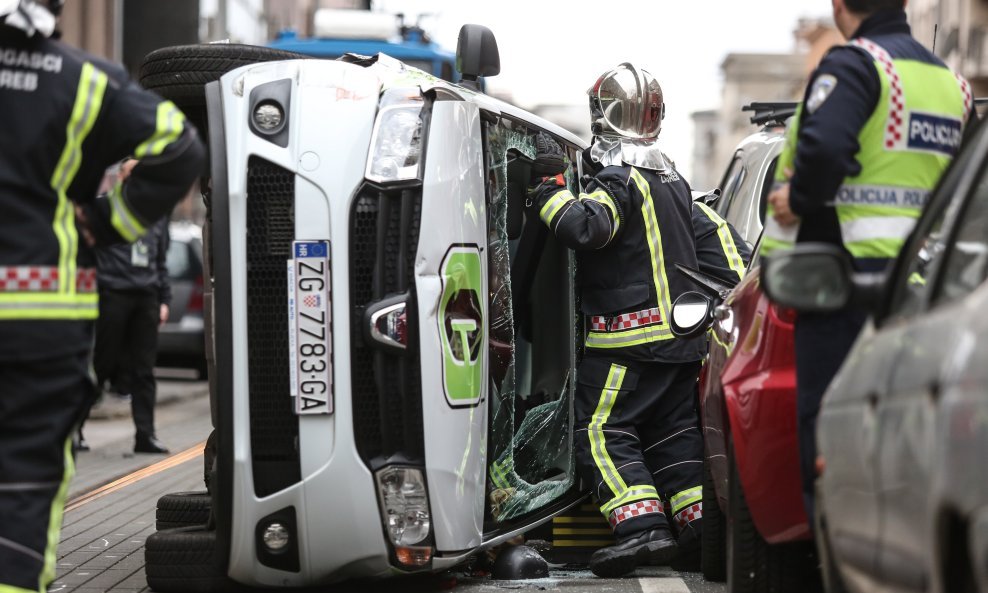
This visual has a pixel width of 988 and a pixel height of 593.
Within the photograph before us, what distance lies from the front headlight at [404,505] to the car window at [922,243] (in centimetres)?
216

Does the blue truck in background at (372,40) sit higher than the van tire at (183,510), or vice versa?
the blue truck in background at (372,40)

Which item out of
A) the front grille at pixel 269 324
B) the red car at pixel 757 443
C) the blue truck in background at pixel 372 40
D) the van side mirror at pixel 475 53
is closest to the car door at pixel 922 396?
the red car at pixel 757 443

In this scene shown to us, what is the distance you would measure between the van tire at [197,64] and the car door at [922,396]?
3.21 meters

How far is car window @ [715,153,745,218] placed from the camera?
8.77m

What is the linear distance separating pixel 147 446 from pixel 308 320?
21.3ft

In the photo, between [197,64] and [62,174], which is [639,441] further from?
[62,174]

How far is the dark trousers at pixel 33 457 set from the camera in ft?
12.9

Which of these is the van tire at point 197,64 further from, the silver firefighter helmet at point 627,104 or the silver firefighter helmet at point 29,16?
the silver firefighter helmet at point 29,16

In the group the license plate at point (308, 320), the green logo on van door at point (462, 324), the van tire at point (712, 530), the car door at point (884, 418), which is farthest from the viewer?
the van tire at point (712, 530)

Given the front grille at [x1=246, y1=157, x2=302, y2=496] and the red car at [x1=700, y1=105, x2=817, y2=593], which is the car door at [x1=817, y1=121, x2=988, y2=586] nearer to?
the red car at [x1=700, y1=105, x2=817, y2=593]

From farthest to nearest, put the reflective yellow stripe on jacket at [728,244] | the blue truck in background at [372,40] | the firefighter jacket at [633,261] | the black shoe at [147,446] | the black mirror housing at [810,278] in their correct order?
the blue truck in background at [372,40] < the black shoe at [147,446] < the reflective yellow stripe on jacket at [728,244] < the firefighter jacket at [633,261] < the black mirror housing at [810,278]

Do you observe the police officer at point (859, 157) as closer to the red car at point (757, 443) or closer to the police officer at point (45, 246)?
the red car at point (757, 443)

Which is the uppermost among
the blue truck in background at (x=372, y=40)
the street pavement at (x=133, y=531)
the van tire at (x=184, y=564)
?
the blue truck in background at (x=372, y=40)

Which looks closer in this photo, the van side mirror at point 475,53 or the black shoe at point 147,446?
the van side mirror at point 475,53
